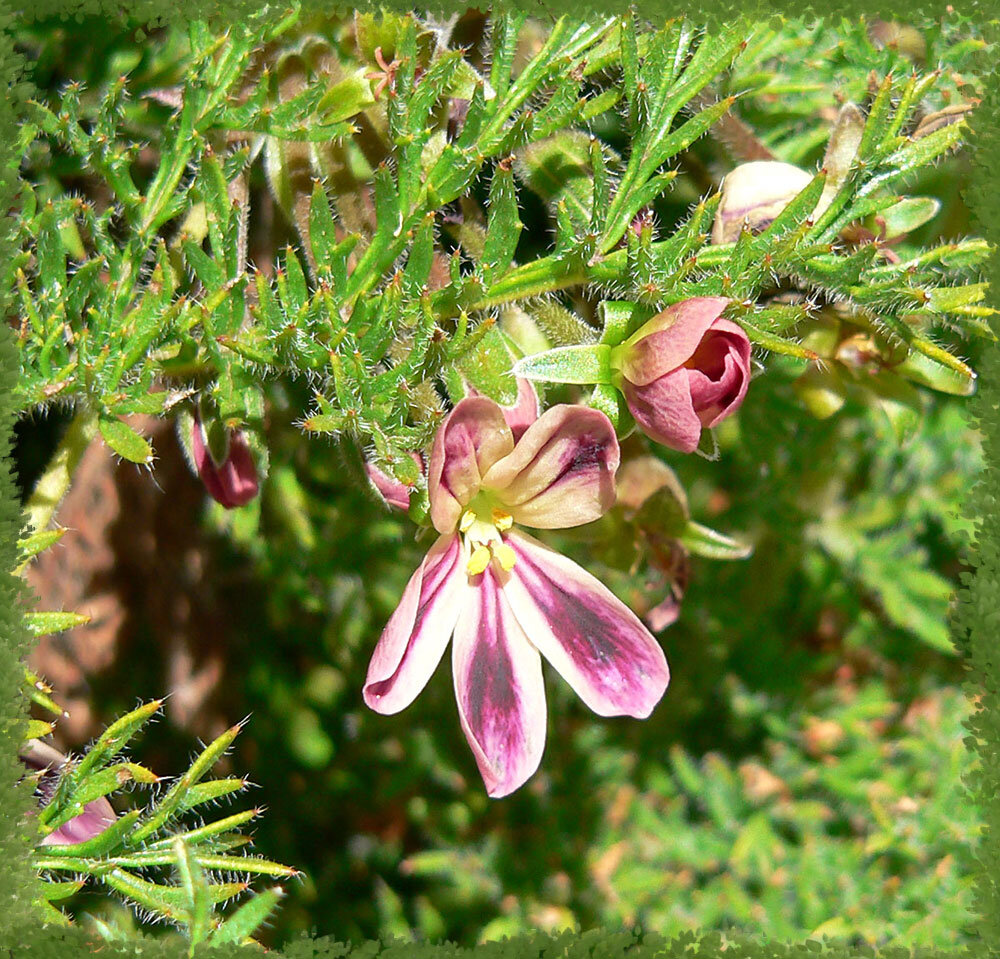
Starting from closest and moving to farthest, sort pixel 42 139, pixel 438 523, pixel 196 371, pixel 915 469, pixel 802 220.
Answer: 1. pixel 438 523
2. pixel 802 220
3. pixel 196 371
4. pixel 42 139
5. pixel 915 469

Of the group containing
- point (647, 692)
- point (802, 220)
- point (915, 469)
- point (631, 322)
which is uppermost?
point (802, 220)

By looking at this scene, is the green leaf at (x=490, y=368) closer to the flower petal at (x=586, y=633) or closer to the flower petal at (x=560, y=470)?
the flower petal at (x=560, y=470)

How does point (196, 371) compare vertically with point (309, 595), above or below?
above

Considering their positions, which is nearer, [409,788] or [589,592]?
[589,592]

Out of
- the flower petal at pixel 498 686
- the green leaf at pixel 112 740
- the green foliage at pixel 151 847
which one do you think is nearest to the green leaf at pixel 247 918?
the green foliage at pixel 151 847

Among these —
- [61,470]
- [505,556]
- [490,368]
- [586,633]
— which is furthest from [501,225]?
[61,470]

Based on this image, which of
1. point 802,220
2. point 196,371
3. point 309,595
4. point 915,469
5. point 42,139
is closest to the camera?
point 802,220

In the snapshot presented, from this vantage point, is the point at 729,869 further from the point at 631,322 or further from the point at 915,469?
the point at 631,322

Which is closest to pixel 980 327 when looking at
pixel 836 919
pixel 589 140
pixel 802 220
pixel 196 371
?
pixel 802 220
